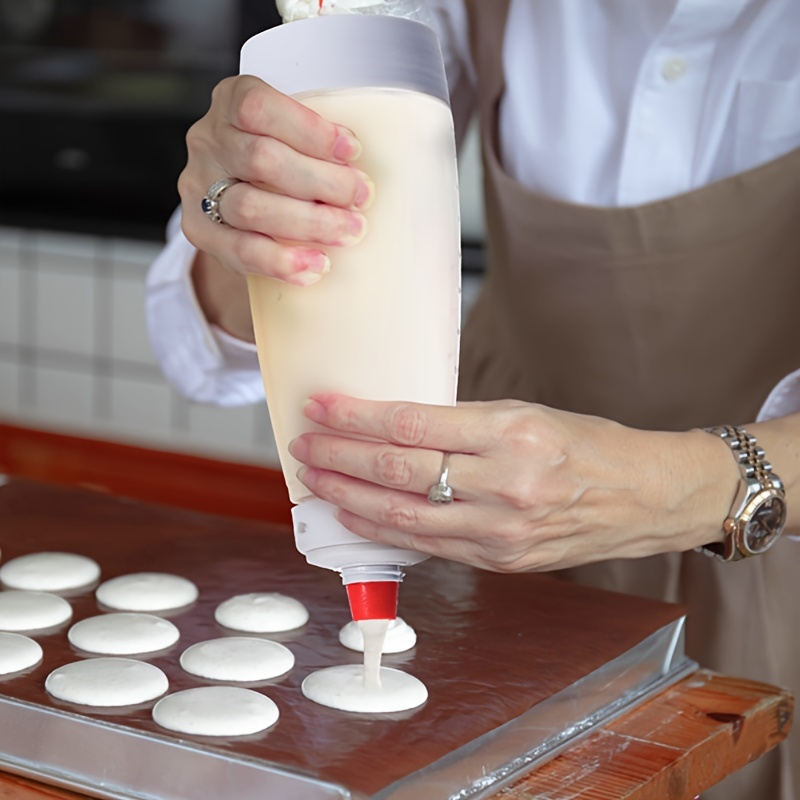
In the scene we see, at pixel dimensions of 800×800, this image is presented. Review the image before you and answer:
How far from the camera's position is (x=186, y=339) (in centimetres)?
112

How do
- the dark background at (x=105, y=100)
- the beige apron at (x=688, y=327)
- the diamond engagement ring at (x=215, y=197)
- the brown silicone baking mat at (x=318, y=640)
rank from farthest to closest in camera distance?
the dark background at (x=105, y=100)
the beige apron at (x=688, y=327)
the diamond engagement ring at (x=215, y=197)
the brown silicone baking mat at (x=318, y=640)

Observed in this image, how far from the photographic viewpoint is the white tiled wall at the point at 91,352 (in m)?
2.51

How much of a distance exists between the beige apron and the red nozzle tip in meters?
0.43

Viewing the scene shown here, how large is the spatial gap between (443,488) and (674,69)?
19.8 inches

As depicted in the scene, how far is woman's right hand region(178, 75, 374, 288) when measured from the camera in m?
0.67

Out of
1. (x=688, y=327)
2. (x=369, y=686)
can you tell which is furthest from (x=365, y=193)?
(x=688, y=327)

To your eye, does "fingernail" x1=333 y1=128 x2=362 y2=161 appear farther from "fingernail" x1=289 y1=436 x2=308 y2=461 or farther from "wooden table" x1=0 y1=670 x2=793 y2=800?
"wooden table" x1=0 y1=670 x2=793 y2=800

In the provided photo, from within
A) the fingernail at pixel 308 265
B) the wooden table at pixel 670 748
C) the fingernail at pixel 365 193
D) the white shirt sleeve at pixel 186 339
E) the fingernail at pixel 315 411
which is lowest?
the wooden table at pixel 670 748

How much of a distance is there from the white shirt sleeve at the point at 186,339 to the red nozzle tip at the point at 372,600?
1.36 ft

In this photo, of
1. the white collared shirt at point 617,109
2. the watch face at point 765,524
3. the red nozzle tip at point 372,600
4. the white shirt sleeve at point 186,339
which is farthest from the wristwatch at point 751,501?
the white shirt sleeve at point 186,339

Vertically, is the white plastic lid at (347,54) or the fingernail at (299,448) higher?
the white plastic lid at (347,54)

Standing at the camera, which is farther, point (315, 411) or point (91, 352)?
point (91, 352)

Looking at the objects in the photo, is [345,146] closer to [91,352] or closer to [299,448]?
[299,448]

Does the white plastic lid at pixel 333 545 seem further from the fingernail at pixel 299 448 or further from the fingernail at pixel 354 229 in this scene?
the fingernail at pixel 354 229
